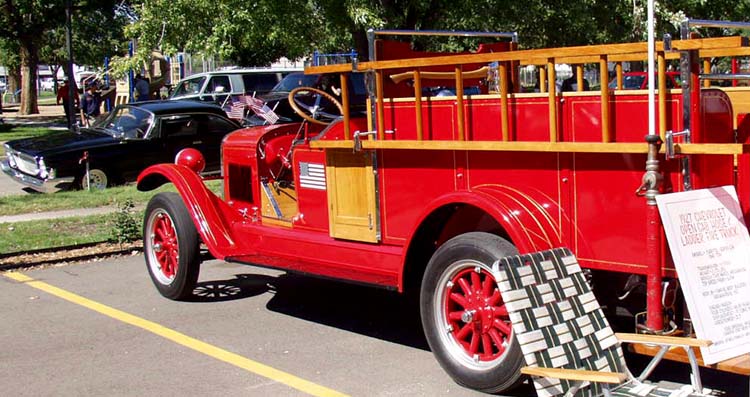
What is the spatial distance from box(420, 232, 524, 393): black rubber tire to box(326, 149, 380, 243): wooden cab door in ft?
2.76

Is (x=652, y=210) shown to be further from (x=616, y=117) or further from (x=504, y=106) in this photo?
(x=504, y=106)

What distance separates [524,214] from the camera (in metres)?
4.73

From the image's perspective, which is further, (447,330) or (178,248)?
(178,248)

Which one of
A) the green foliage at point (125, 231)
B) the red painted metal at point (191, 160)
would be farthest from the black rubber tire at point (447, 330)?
the green foliage at point (125, 231)

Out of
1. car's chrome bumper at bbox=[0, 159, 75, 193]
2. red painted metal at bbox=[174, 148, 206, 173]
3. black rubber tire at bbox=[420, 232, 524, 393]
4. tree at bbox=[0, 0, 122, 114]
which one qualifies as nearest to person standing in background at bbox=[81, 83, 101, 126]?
tree at bbox=[0, 0, 122, 114]

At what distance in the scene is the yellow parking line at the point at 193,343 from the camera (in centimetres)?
519

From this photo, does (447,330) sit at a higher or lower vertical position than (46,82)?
lower

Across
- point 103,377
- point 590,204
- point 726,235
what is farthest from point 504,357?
point 103,377

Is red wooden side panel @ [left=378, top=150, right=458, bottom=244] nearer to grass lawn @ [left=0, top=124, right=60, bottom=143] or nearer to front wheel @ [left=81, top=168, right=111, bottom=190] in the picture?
front wheel @ [left=81, top=168, right=111, bottom=190]

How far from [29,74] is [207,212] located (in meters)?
31.4

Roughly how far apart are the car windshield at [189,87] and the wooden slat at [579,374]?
21.2 metres

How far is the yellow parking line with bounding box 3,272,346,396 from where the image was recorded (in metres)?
5.19

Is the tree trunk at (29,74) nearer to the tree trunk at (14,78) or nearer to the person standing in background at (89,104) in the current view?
the person standing in background at (89,104)

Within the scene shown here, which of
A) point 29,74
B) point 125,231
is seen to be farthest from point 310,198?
point 29,74
